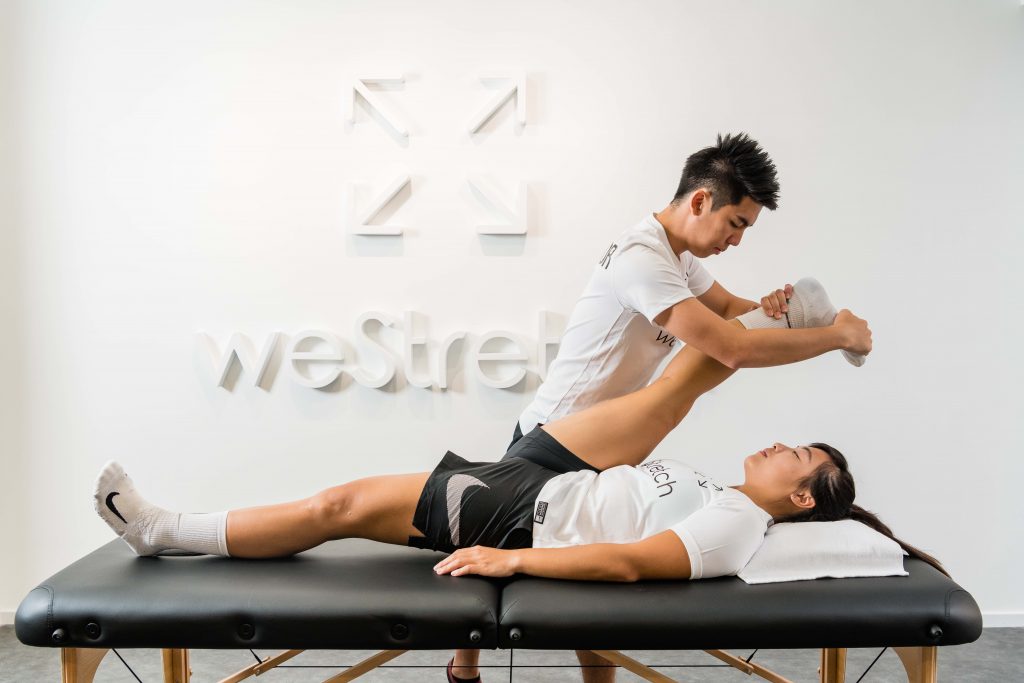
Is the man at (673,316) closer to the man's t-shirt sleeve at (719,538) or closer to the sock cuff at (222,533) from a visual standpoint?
the man's t-shirt sleeve at (719,538)

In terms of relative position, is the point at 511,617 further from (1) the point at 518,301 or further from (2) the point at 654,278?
(1) the point at 518,301

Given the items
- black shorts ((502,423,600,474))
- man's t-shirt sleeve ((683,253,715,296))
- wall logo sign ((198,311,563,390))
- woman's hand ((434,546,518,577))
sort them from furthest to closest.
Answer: wall logo sign ((198,311,563,390)) → man's t-shirt sleeve ((683,253,715,296)) → black shorts ((502,423,600,474)) → woman's hand ((434,546,518,577))

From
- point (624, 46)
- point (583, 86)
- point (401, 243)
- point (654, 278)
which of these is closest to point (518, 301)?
point (401, 243)

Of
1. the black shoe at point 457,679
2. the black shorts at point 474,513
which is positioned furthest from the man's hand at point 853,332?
the black shoe at point 457,679

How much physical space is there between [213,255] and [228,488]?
765mm

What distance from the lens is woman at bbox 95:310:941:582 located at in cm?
145

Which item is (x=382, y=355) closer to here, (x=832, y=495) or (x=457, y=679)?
(x=457, y=679)

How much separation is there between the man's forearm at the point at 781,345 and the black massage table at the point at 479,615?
434mm

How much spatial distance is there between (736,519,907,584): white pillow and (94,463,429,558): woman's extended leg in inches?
25.2

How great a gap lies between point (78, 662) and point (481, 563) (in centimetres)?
71

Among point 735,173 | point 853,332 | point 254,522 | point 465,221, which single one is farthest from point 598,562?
point 465,221

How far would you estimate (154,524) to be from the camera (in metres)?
1.54

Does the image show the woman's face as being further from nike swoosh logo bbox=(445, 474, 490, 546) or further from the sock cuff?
the sock cuff

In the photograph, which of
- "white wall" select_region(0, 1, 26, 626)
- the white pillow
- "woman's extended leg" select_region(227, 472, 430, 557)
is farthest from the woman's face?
"white wall" select_region(0, 1, 26, 626)
